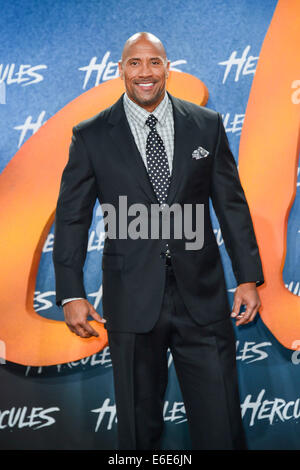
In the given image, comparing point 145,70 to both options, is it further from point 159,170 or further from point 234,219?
point 234,219

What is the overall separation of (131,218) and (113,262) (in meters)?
0.18

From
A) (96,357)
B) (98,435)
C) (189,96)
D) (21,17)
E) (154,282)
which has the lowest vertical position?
(98,435)

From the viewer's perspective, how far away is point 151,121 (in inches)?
72.6

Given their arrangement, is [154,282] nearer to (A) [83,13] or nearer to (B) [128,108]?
(B) [128,108]

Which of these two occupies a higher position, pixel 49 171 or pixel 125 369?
pixel 49 171

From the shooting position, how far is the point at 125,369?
6.00 ft

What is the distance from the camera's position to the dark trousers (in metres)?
1.80

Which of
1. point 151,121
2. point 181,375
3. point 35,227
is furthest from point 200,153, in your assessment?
point 35,227

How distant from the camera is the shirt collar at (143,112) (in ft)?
6.05

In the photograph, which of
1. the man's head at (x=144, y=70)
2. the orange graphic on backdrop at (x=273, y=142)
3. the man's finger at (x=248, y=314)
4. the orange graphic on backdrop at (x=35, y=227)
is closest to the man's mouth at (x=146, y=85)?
the man's head at (x=144, y=70)

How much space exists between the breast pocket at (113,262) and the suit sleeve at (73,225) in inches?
3.5

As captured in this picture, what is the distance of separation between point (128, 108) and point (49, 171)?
27.3 inches

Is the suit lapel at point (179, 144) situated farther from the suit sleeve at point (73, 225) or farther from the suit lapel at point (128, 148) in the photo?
the suit sleeve at point (73, 225)

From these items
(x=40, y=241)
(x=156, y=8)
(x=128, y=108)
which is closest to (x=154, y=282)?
(x=128, y=108)
